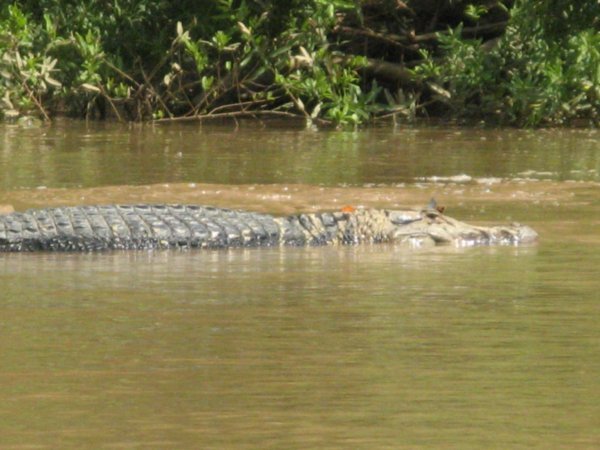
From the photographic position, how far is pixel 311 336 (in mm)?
5438

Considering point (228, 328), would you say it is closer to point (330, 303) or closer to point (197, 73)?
point (330, 303)

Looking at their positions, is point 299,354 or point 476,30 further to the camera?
point 476,30

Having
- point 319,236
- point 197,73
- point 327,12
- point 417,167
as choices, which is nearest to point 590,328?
point 319,236

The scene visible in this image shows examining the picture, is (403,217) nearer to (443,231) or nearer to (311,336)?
(443,231)

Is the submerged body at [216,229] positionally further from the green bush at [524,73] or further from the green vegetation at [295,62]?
the green vegetation at [295,62]

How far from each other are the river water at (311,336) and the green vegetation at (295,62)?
5311 millimetres

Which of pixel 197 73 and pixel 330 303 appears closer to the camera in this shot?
pixel 330 303

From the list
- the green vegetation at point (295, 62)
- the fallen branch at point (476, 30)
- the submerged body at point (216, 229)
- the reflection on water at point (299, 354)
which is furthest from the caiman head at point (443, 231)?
the fallen branch at point (476, 30)

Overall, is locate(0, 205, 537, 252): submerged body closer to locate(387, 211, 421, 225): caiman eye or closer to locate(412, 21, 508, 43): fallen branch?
locate(387, 211, 421, 225): caiman eye

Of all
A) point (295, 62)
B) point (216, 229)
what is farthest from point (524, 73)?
point (216, 229)

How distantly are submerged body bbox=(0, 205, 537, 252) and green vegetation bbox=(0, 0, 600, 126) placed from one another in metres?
7.27

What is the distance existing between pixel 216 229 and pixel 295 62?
8546mm

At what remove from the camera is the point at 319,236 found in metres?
8.91

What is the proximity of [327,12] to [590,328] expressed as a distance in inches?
438
